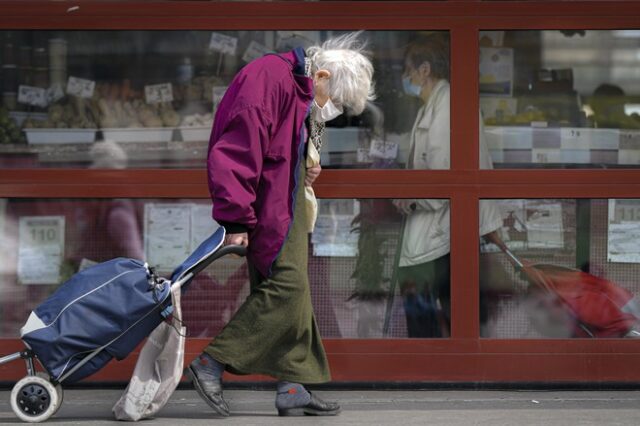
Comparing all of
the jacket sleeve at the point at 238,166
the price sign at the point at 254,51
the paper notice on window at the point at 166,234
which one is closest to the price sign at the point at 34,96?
the paper notice on window at the point at 166,234

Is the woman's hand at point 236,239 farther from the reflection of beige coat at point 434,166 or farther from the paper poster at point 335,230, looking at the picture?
the reflection of beige coat at point 434,166

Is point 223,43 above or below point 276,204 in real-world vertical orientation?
above

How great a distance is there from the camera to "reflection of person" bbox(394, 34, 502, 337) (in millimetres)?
6711

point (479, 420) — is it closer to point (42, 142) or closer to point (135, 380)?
point (135, 380)

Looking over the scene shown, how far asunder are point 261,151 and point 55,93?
1.62 m

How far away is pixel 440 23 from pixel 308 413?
6.55ft

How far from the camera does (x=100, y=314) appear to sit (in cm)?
556

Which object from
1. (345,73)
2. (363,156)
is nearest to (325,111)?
(345,73)

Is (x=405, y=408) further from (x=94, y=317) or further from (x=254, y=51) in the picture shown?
(x=254, y=51)

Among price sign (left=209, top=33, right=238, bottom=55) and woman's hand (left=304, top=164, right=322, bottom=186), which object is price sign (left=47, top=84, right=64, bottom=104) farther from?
woman's hand (left=304, top=164, right=322, bottom=186)

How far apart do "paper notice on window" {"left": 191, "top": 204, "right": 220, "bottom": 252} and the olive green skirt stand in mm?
959

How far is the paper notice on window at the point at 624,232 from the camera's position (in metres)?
6.73

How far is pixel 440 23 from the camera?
666cm

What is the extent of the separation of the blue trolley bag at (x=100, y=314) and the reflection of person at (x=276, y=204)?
0.24 m
